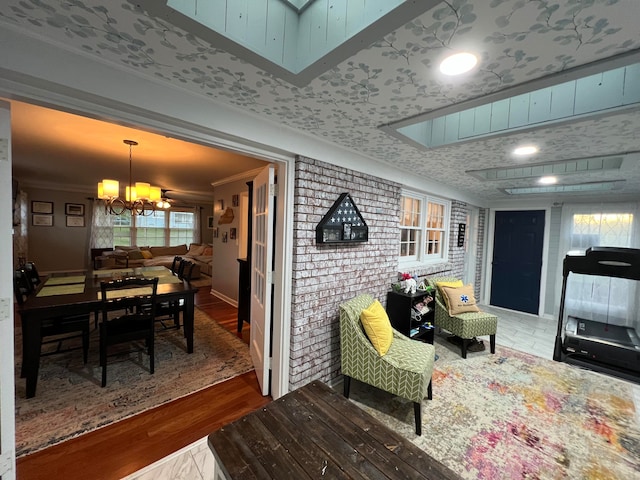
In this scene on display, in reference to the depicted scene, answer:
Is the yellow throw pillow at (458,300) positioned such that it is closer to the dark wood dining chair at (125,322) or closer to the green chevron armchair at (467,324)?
the green chevron armchair at (467,324)

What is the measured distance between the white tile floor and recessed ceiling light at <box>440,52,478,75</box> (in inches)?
104

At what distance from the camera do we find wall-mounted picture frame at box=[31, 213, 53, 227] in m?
6.43

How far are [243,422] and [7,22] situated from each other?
2.04 metres

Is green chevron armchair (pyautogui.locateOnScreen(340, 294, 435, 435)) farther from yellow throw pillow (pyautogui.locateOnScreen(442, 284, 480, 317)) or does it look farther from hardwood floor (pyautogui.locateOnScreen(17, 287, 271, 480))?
yellow throw pillow (pyautogui.locateOnScreen(442, 284, 480, 317))

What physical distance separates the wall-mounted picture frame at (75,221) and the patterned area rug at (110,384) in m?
4.90

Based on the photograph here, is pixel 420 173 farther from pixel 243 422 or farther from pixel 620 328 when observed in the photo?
pixel 620 328

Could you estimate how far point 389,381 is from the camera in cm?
208

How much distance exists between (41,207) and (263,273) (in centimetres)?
766

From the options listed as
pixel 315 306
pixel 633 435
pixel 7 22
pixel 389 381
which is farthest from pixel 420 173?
pixel 7 22

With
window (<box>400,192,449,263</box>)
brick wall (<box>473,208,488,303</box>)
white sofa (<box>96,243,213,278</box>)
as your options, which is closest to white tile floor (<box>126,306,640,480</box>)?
brick wall (<box>473,208,488,303</box>)

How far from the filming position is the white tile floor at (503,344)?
1.62m

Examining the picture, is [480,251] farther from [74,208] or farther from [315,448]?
[74,208]

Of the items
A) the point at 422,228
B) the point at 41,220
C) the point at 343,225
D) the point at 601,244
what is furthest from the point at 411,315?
the point at 41,220

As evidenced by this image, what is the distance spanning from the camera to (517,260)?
17.5 ft
